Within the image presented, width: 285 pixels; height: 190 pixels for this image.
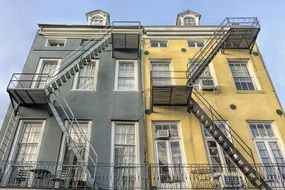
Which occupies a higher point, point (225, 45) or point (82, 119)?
point (225, 45)

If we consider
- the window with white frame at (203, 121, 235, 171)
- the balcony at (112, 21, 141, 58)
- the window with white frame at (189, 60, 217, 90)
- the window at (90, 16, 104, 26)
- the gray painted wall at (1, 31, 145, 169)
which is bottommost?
the window with white frame at (203, 121, 235, 171)

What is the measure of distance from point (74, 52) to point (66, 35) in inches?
68.4

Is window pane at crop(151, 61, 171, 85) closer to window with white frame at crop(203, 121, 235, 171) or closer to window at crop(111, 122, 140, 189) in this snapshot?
window at crop(111, 122, 140, 189)

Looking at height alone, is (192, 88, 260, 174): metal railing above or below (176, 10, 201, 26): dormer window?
below

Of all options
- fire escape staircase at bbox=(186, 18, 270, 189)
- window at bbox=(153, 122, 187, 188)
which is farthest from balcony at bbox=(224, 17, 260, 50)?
window at bbox=(153, 122, 187, 188)

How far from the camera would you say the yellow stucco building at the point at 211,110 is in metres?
11.2

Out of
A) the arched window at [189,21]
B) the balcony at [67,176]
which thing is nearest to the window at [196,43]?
the arched window at [189,21]

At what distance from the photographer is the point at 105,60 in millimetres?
15375

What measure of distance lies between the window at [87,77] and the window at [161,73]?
2987mm

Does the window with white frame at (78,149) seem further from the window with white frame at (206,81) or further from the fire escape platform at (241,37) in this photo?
the fire escape platform at (241,37)

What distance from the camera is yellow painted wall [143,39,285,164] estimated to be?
1212cm

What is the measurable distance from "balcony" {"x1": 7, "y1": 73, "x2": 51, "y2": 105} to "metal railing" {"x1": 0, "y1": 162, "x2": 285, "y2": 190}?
2817 mm

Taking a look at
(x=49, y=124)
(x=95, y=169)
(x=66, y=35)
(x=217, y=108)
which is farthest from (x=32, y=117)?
(x=217, y=108)

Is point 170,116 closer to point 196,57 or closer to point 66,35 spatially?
point 196,57
